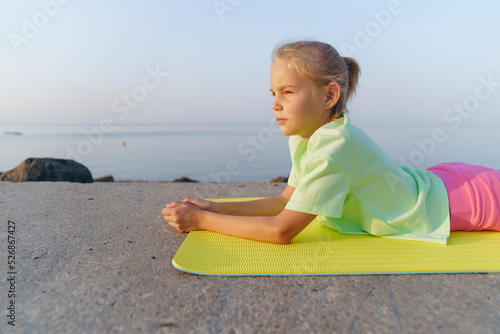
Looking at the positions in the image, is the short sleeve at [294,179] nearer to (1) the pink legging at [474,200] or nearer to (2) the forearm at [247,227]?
(2) the forearm at [247,227]

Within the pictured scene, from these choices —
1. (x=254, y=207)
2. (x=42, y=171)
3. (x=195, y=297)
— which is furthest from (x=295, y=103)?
(x=42, y=171)

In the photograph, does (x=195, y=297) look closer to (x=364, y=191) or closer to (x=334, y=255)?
(x=334, y=255)

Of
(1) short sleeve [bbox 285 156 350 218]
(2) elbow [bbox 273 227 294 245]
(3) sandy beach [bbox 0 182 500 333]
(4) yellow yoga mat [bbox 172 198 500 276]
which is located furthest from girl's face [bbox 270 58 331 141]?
(3) sandy beach [bbox 0 182 500 333]

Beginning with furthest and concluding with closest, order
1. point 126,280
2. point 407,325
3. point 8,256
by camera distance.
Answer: point 8,256, point 126,280, point 407,325

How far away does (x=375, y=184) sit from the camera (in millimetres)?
1965

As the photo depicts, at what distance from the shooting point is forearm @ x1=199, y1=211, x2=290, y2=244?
1.87 metres

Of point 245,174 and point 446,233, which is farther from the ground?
point 446,233

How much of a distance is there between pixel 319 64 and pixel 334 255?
101cm

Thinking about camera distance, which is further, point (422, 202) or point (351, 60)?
point (351, 60)

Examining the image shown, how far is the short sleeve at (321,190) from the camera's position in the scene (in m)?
1.74

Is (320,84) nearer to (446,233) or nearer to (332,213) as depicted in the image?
(332,213)

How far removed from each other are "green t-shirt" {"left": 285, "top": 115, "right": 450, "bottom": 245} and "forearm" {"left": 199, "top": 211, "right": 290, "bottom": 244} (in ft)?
0.57

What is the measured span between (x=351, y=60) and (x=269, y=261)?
50.1 inches

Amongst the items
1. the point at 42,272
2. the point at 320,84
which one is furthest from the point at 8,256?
the point at 320,84
